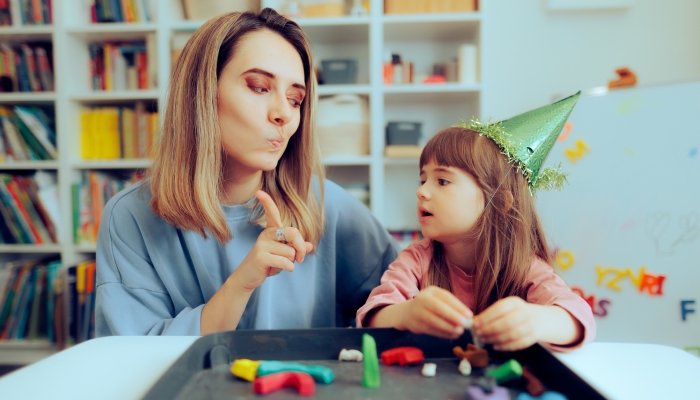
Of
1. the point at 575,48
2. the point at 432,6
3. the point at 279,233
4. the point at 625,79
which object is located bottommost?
the point at 279,233

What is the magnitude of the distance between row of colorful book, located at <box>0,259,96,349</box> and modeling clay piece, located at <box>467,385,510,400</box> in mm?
1909

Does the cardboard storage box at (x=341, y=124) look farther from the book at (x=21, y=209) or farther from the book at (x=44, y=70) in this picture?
the book at (x=21, y=209)

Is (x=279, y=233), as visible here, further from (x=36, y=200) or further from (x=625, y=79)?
(x=36, y=200)

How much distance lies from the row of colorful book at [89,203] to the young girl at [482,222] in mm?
1532

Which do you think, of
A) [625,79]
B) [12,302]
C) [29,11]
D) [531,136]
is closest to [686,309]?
[625,79]

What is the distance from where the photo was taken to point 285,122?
0.87 meters

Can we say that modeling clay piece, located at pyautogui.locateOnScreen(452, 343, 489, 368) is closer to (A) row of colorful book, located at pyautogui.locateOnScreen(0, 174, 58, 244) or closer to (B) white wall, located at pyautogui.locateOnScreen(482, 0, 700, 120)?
(B) white wall, located at pyautogui.locateOnScreen(482, 0, 700, 120)

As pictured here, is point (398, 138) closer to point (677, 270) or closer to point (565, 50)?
point (565, 50)

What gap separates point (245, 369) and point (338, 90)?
1525mm

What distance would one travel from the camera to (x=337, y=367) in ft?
1.61

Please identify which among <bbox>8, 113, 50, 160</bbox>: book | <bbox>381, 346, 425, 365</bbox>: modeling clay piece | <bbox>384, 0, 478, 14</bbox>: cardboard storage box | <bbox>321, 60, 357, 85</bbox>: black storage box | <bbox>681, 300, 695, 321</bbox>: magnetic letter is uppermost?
<bbox>384, 0, 478, 14</bbox>: cardboard storage box

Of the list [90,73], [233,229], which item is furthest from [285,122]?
[90,73]

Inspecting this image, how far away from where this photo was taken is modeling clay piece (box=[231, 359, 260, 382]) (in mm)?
448

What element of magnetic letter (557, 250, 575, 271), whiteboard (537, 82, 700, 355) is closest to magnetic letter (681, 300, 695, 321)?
whiteboard (537, 82, 700, 355)
